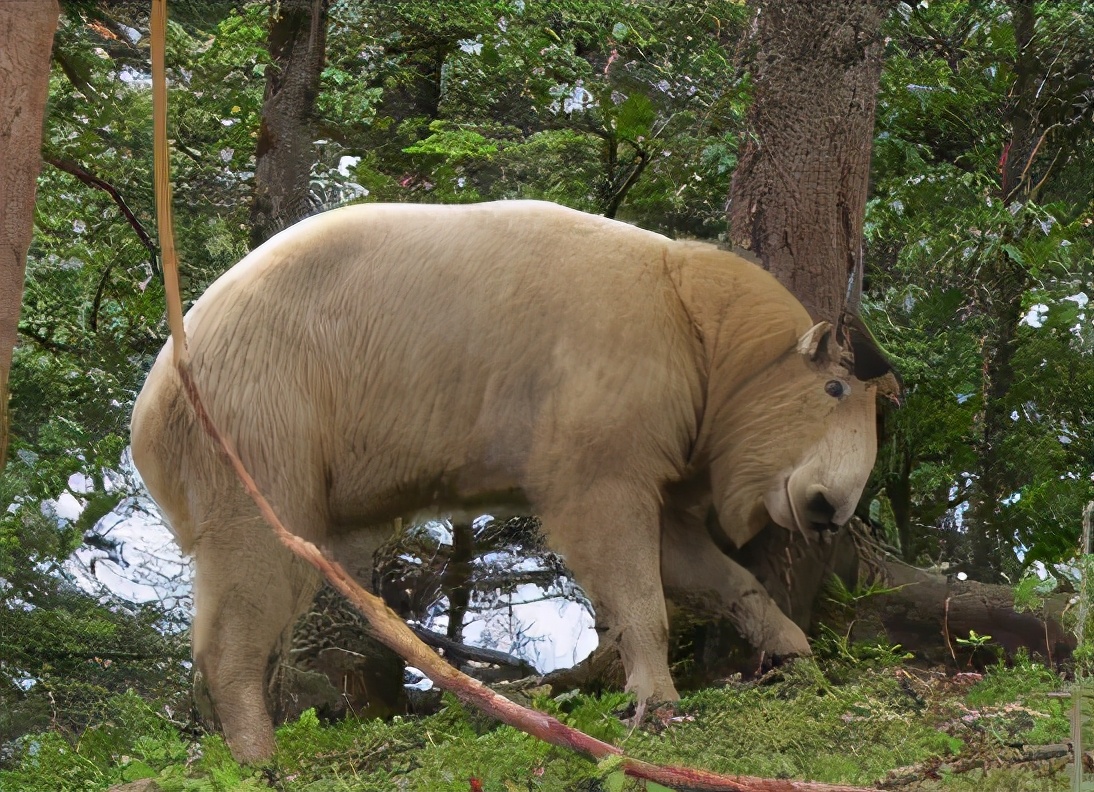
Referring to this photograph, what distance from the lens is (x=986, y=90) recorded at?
2.22 metres

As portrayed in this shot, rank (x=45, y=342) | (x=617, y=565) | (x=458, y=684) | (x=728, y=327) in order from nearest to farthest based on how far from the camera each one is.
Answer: (x=458, y=684) < (x=617, y=565) < (x=728, y=327) < (x=45, y=342)

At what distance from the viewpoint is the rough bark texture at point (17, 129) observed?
1757 millimetres

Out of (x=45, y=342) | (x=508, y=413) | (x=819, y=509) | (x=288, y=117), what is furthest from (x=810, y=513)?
(x=45, y=342)

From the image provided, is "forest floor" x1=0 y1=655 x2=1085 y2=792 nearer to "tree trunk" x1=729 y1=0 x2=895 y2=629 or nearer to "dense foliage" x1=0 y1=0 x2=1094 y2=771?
"dense foliage" x1=0 y1=0 x2=1094 y2=771

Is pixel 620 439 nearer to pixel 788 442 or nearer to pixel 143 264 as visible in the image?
pixel 788 442

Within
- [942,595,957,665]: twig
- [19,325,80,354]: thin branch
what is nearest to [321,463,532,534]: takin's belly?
[19,325,80,354]: thin branch

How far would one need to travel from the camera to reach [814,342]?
1.98 metres

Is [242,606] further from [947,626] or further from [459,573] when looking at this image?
[947,626]

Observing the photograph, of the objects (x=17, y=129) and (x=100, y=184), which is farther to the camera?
(x=100, y=184)

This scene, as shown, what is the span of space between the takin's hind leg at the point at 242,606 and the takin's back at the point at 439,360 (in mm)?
100

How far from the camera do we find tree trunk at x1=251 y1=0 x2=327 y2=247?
2064 mm

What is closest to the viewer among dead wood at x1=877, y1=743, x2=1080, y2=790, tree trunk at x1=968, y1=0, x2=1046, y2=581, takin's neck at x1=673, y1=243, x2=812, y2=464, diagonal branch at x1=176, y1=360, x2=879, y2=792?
diagonal branch at x1=176, y1=360, x2=879, y2=792

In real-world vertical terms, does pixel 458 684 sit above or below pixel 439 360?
below

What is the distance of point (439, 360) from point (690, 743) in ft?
2.54
